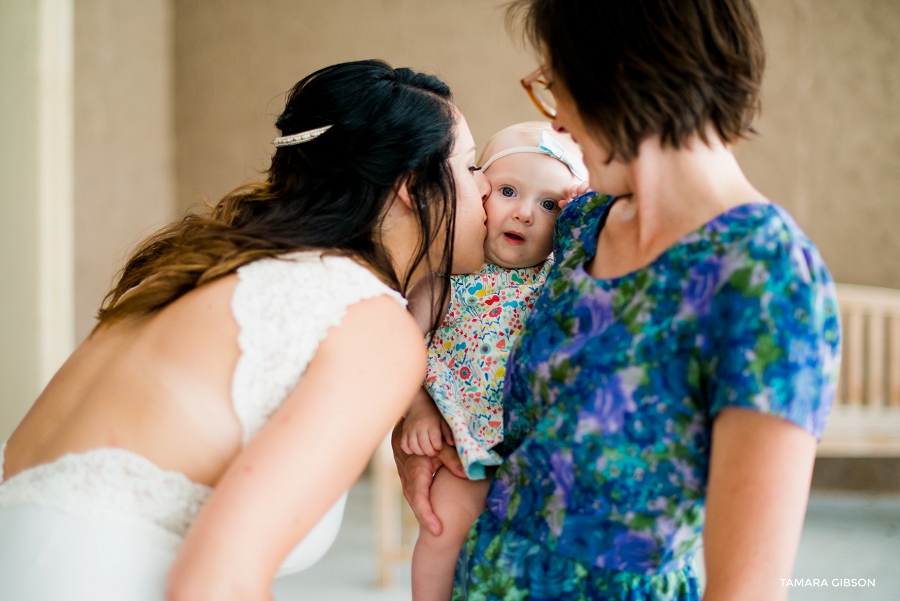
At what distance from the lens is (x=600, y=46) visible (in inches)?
35.8

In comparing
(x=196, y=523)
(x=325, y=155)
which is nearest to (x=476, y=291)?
(x=325, y=155)

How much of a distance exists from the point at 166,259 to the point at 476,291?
646 mm

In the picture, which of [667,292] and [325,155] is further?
[325,155]

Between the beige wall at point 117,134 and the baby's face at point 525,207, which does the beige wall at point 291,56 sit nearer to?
the beige wall at point 117,134

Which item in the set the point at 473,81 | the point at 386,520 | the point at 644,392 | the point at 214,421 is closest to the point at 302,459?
the point at 214,421

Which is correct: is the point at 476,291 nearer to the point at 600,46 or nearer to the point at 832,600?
the point at 600,46

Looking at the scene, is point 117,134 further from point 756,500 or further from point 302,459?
point 756,500

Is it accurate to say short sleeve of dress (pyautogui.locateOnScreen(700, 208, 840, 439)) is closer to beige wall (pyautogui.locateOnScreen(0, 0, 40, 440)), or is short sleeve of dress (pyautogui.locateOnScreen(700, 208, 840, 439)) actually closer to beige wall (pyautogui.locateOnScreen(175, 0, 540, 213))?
beige wall (pyautogui.locateOnScreen(0, 0, 40, 440))

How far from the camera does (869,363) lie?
3996 millimetres

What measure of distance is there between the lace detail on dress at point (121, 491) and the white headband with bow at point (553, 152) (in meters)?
0.97

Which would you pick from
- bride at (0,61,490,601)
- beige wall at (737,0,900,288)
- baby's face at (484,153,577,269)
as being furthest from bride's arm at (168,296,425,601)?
beige wall at (737,0,900,288)

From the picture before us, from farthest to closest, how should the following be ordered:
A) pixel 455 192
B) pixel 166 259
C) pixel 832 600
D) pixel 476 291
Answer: pixel 832 600, pixel 476 291, pixel 455 192, pixel 166 259

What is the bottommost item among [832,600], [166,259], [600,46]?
[832,600]

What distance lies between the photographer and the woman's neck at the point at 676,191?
2.90ft
